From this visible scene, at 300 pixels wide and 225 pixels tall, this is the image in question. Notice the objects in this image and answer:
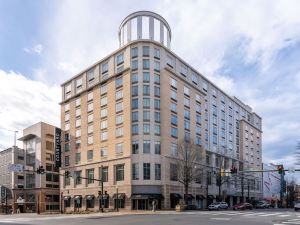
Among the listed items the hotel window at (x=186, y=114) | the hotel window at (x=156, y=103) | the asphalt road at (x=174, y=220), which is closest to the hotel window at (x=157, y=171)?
the hotel window at (x=156, y=103)

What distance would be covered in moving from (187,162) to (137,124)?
40.2ft

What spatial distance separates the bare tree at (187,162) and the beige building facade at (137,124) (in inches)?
53.0

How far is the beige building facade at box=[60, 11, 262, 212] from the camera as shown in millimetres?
72250

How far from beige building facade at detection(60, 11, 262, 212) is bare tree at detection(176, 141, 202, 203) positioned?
1.35 meters

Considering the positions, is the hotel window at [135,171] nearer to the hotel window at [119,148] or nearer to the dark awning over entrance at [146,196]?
the dark awning over entrance at [146,196]

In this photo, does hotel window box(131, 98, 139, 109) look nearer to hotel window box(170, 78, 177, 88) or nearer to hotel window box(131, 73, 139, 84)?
hotel window box(131, 73, 139, 84)

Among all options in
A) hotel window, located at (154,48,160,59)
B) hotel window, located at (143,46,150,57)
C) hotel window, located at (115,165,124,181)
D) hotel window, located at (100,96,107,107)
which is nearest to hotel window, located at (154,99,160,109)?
hotel window, located at (154,48,160,59)

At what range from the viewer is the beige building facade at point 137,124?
72.2 meters

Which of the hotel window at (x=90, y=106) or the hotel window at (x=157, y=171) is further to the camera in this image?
the hotel window at (x=90, y=106)

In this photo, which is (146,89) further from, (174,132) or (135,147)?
(135,147)

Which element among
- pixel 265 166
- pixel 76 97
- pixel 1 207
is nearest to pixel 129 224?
pixel 76 97

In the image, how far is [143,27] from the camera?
79250mm

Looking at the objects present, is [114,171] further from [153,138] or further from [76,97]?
[76,97]

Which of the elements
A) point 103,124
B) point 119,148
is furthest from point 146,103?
point 103,124
